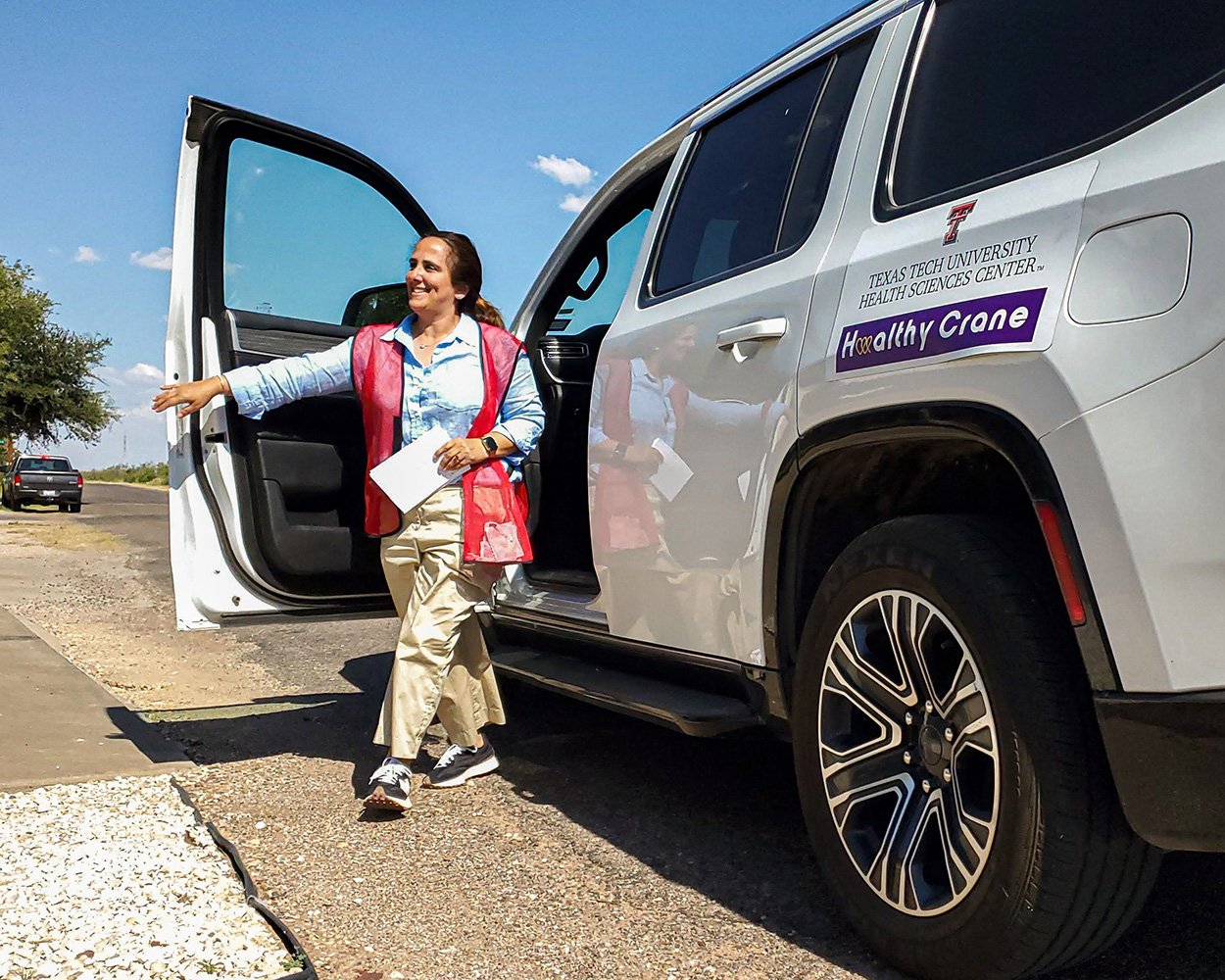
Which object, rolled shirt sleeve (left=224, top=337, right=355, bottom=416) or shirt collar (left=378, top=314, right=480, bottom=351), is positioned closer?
rolled shirt sleeve (left=224, top=337, right=355, bottom=416)

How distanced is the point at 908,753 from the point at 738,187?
174 centimetres

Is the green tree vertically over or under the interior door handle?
over

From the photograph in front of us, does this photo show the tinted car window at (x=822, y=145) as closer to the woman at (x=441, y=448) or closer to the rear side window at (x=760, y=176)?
the rear side window at (x=760, y=176)

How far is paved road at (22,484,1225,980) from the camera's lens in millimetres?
2543

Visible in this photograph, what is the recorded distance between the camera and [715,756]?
428 centimetres

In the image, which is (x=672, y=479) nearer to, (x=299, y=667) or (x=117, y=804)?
(x=117, y=804)

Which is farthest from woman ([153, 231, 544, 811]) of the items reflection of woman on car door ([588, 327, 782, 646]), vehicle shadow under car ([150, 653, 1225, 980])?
reflection of woman on car door ([588, 327, 782, 646])

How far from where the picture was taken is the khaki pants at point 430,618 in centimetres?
382

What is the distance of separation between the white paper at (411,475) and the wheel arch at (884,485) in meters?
1.50

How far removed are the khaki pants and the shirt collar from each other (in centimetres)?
55

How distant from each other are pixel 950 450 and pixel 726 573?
2.40ft

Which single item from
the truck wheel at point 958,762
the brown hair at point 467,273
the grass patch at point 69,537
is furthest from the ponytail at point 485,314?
the grass patch at point 69,537

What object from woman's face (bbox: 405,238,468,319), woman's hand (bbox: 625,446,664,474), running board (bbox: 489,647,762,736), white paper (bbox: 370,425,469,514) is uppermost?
woman's face (bbox: 405,238,468,319)

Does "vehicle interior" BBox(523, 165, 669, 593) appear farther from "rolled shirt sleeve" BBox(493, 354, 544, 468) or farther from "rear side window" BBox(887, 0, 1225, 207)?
"rear side window" BBox(887, 0, 1225, 207)
